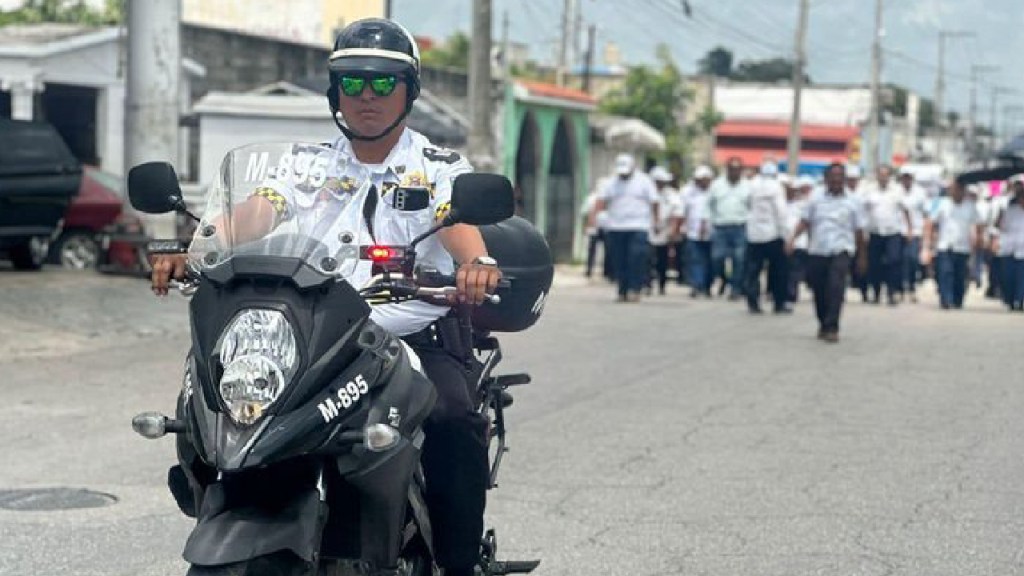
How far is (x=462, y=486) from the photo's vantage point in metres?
5.31

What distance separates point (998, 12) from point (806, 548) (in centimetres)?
3242

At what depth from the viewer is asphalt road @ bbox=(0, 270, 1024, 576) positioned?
7.69 meters

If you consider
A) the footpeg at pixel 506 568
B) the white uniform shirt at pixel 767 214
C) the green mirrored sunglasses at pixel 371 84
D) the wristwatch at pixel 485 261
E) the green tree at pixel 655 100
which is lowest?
the footpeg at pixel 506 568

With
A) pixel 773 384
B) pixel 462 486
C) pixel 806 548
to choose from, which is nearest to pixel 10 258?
pixel 773 384

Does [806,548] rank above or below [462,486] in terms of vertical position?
below

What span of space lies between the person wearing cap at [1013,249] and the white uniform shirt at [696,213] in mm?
3904

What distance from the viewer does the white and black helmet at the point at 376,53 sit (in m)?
5.27

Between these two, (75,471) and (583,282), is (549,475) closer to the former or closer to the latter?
(75,471)

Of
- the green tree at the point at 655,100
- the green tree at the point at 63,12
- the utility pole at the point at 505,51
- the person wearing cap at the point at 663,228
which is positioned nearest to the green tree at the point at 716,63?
the green tree at the point at 655,100

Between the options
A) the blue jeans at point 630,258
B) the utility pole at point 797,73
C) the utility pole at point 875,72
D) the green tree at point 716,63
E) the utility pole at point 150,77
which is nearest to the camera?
the utility pole at point 150,77

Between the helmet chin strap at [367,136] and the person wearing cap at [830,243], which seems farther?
the person wearing cap at [830,243]

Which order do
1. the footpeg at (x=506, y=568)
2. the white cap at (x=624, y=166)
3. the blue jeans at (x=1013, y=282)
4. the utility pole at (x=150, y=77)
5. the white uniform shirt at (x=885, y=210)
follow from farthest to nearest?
the white uniform shirt at (x=885, y=210)
the blue jeans at (x=1013, y=282)
the white cap at (x=624, y=166)
the utility pole at (x=150, y=77)
the footpeg at (x=506, y=568)

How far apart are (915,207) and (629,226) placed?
601 cm

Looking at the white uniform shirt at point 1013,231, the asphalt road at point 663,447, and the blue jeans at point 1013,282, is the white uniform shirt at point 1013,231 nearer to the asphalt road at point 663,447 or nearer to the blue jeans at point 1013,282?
the blue jeans at point 1013,282
